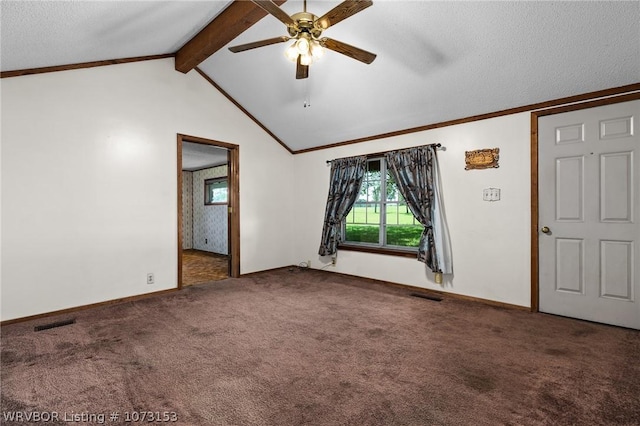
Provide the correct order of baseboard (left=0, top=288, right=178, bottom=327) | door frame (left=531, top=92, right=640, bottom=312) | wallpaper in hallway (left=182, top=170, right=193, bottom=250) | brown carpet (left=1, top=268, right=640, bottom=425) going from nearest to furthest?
brown carpet (left=1, top=268, right=640, bottom=425) < baseboard (left=0, top=288, right=178, bottom=327) < door frame (left=531, top=92, right=640, bottom=312) < wallpaper in hallway (left=182, top=170, right=193, bottom=250)

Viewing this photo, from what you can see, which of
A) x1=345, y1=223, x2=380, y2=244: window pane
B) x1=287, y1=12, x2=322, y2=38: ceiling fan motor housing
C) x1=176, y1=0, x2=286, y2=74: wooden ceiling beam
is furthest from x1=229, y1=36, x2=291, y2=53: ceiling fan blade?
x1=345, y1=223, x2=380, y2=244: window pane

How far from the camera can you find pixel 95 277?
3.52 metres

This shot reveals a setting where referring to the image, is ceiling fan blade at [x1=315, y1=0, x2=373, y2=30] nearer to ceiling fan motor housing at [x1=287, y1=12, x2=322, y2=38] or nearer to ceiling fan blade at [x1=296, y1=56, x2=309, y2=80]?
ceiling fan motor housing at [x1=287, y1=12, x2=322, y2=38]

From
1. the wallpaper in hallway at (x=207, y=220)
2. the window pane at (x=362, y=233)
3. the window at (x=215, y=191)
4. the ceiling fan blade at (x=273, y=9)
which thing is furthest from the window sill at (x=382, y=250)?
the window at (x=215, y=191)

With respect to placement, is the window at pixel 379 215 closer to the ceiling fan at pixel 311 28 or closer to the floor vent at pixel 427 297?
the floor vent at pixel 427 297

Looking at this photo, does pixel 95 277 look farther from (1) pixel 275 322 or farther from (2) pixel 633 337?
(2) pixel 633 337

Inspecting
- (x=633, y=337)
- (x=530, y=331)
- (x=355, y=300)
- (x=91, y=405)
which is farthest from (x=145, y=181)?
(x=633, y=337)

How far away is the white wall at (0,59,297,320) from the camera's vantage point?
3.04 meters

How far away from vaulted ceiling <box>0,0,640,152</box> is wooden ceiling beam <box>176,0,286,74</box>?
2 centimetres

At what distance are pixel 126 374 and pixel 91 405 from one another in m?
0.32

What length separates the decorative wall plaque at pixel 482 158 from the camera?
3541 millimetres

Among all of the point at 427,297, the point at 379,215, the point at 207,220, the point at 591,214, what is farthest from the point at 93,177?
the point at 591,214

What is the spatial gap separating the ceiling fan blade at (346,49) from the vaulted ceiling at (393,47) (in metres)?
0.57

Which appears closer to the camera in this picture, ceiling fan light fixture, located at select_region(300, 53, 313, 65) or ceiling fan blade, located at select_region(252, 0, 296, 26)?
ceiling fan blade, located at select_region(252, 0, 296, 26)
